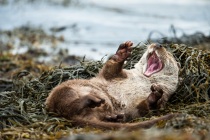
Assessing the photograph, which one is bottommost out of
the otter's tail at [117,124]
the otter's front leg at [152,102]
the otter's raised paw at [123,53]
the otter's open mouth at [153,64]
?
the otter's tail at [117,124]

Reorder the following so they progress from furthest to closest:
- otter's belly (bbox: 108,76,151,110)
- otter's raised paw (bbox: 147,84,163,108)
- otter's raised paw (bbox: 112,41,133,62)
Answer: otter's raised paw (bbox: 112,41,133,62), otter's belly (bbox: 108,76,151,110), otter's raised paw (bbox: 147,84,163,108)

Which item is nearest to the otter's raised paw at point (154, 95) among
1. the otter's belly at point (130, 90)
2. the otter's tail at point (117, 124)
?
the otter's belly at point (130, 90)

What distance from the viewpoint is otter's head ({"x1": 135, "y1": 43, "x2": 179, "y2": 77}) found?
19.1 ft

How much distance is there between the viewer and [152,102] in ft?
17.0

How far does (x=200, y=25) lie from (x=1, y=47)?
5002 mm

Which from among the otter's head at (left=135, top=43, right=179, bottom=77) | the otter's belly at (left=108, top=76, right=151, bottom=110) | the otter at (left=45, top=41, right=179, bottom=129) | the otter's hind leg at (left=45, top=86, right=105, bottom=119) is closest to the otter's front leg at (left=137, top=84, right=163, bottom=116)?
the otter at (left=45, top=41, right=179, bottom=129)

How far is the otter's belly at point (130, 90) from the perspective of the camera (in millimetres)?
5453

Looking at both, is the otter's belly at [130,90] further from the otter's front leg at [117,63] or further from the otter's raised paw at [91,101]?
the otter's raised paw at [91,101]

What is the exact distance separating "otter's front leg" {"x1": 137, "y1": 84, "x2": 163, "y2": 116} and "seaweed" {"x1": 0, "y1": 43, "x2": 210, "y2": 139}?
0.13 m

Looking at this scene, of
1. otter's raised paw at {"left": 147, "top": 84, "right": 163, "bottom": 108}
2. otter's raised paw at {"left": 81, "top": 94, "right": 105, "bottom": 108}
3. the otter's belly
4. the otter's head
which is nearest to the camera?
otter's raised paw at {"left": 81, "top": 94, "right": 105, "bottom": 108}

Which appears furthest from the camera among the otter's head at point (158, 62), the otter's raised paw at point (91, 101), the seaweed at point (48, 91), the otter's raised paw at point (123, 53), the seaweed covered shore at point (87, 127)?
the otter's head at point (158, 62)

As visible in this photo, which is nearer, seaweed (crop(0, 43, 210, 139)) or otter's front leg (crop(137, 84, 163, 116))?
seaweed (crop(0, 43, 210, 139))

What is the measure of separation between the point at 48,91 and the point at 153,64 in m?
1.14

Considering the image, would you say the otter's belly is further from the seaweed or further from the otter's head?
→ the seaweed
